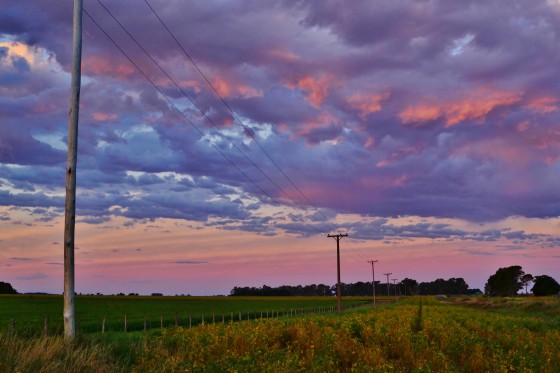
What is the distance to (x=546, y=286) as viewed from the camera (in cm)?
19062

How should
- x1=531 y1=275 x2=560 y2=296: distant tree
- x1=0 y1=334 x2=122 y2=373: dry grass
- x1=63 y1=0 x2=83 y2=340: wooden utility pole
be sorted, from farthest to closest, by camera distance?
x1=531 y1=275 x2=560 y2=296: distant tree < x1=63 y1=0 x2=83 y2=340: wooden utility pole < x1=0 y1=334 x2=122 y2=373: dry grass

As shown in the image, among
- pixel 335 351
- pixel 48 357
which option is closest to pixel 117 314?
pixel 335 351

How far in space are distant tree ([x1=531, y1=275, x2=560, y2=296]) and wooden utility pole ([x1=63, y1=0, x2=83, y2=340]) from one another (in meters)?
202

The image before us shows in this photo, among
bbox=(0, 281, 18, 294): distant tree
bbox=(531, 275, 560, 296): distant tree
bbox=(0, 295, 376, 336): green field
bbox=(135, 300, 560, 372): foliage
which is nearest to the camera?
bbox=(135, 300, 560, 372): foliage

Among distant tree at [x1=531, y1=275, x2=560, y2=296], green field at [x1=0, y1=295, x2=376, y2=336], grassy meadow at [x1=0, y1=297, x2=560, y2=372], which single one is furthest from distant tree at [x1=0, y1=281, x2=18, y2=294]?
distant tree at [x1=531, y1=275, x2=560, y2=296]

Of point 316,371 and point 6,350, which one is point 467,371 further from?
point 6,350

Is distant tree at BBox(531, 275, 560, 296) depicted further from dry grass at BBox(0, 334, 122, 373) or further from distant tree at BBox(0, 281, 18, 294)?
dry grass at BBox(0, 334, 122, 373)

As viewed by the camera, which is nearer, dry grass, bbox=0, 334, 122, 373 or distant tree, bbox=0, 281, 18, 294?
dry grass, bbox=0, 334, 122, 373

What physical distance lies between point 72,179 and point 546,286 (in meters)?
204

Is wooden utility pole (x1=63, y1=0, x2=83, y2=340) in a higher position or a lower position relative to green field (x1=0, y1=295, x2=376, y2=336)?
higher

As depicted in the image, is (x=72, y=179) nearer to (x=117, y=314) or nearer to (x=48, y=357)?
(x=48, y=357)

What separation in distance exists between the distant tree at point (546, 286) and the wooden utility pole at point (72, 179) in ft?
662

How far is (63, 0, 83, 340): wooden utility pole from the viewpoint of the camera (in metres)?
14.4

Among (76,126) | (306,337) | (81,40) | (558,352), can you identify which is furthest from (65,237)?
(558,352)
